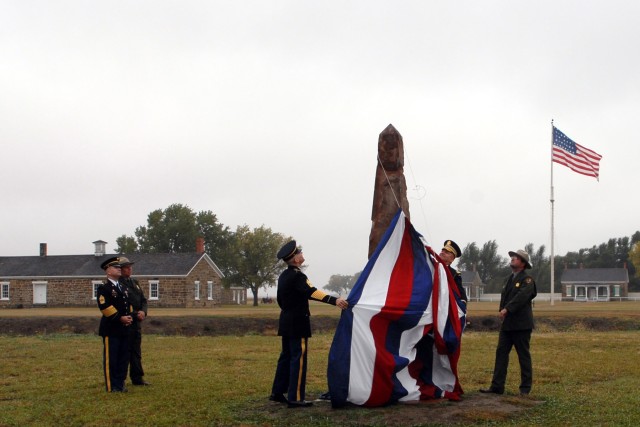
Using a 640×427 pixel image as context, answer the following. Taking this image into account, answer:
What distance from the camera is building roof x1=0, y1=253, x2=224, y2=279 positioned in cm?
5750

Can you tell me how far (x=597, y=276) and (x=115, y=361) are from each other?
8688 centimetres

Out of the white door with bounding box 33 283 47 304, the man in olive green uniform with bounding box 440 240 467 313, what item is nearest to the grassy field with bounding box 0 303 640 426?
the man in olive green uniform with bounding box 440 240 467 313

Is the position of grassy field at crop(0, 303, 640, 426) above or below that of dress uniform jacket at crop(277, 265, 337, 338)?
below

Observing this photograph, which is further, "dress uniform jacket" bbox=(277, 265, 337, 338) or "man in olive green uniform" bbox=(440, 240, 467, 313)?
"man in olive green uniform" bbox=(440, 240, 467, 313)

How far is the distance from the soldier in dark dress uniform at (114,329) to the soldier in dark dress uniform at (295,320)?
8.98 ft

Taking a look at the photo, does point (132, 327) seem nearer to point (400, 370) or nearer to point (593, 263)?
point (400, 370)

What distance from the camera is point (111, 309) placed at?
11.1 m

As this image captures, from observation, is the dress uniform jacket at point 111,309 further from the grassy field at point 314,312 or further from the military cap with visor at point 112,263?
the grassy field at point 314,312

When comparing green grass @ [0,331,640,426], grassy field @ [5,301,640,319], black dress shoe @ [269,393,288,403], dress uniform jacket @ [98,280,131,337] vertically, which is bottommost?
grassy field @ [5,301,640,319]

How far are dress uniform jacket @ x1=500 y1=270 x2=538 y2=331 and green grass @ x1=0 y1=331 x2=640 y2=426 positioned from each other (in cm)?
101

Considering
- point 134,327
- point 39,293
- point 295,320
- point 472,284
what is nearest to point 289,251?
point 295,320

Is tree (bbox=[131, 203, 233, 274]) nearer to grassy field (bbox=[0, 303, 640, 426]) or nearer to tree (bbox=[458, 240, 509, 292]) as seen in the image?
tree (bbox=[458, 240, 509, 292])

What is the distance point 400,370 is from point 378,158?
10.1ft

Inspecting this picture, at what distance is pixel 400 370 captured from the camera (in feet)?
30.4
